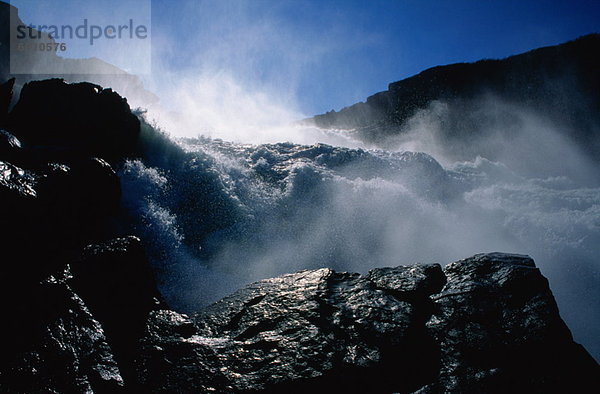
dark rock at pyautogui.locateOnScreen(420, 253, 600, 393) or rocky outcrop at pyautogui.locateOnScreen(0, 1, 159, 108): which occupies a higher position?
rocky outcrop at pyautogui.locateOnScreen(0, 1, 159, 108)

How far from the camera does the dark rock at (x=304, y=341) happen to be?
101 inches

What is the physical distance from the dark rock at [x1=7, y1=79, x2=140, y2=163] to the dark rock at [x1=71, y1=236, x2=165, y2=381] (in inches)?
205

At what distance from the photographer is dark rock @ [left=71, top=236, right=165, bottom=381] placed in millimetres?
3131

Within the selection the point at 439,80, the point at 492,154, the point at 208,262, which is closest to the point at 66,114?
the point at 208,262

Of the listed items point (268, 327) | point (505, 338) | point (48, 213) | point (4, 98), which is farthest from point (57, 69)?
point (505, 338)

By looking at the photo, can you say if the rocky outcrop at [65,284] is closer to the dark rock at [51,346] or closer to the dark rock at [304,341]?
the dark rock at [51,346]

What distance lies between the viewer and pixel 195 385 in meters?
2.51

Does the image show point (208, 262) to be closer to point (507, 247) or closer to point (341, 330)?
point (341, 330)

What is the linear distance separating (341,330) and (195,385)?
5.13ft

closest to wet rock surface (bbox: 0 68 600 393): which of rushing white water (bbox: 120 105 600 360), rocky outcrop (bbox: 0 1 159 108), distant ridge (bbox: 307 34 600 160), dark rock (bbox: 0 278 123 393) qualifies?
dark rock (bbox: 0 278 123 393)

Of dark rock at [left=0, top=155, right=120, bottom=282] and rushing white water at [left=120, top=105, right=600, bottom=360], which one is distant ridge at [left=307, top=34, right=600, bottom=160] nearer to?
rushing white water at [left=120, top=105, right=600, bottom=360]

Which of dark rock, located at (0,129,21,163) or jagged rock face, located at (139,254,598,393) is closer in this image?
jagged rock face, located at (139,254,598,393)

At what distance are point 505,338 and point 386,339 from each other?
1.15 metres

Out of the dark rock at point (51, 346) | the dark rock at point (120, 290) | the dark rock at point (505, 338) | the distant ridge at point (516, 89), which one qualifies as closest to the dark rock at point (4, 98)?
the dark rock at point (120, 290)
